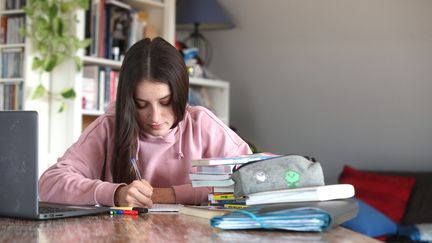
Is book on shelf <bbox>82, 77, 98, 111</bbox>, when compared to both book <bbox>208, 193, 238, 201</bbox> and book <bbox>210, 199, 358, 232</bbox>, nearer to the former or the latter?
book <bbox>208, 193, 238, 201</bbox>

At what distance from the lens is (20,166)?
1.33 m

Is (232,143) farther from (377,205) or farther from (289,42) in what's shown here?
(289,42)

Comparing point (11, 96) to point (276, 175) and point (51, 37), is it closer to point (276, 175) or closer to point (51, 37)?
point (51, 37)

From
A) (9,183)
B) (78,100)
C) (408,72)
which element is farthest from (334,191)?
(408,72)

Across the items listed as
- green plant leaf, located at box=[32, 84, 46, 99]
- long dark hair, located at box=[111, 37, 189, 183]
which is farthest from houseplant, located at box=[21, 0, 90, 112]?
long dark hair, located at box=[111, 37, 189, 183]

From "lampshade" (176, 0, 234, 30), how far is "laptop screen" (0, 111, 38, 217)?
3.10 m

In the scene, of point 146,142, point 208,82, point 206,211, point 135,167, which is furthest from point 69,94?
point 206,211

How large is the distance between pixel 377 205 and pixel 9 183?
285cm

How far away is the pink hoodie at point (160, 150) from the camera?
73.9 inches

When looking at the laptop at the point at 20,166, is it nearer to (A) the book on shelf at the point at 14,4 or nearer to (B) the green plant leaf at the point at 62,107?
(B) the green plant leaf at the point at 62,107

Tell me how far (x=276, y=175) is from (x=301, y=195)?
85 mm

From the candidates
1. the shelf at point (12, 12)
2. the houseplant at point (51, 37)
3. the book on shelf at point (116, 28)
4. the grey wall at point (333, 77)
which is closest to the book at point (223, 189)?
the houseplant at point (51, 37)

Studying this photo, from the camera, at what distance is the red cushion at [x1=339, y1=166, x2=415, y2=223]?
383cm

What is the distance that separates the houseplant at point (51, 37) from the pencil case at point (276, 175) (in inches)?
83.2
